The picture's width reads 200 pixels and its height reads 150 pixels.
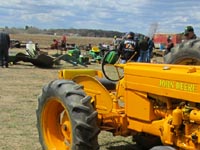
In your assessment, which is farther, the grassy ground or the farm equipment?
the farm equipment

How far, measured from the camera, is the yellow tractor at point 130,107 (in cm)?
461

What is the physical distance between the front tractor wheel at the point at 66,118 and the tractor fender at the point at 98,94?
45 cm

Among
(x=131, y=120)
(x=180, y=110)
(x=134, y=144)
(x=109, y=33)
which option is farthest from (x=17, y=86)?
(x=109, y=33)

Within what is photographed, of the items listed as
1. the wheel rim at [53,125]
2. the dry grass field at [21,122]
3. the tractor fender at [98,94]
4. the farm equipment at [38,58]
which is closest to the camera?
the tractor fender at [98,94]

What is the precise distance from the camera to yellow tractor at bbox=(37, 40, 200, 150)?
4613 mm

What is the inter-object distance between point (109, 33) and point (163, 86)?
144 meters

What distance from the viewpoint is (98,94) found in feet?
19.3

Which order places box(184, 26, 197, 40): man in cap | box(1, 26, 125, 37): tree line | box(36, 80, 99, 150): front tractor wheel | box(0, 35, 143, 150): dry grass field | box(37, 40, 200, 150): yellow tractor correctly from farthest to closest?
box(1, 26, 125, 37): tree line
box(184, 26, 197, 40): man in cap
box(0, 35, 143, 150): dry grass field
box(36, 80, 99, 150): front tractor wheel
box(37, 40, 200, 150): yellow tractor

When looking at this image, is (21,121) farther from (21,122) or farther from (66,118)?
(66,118)

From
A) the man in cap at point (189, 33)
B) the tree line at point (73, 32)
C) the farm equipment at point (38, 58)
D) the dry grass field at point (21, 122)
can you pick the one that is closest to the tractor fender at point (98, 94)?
the dry grass field at point (21, 122)

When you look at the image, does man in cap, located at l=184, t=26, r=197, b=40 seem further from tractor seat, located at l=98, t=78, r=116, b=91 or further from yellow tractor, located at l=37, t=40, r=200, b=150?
tractor seat, located at l=98, t=78, r=116, b=91

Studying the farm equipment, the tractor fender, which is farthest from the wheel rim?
the farm equipment

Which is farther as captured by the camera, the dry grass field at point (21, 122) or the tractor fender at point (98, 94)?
the dry grass field at point (21, 122)

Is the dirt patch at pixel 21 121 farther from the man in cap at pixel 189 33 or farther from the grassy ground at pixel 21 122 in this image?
the man in cap at pixel 189 33
